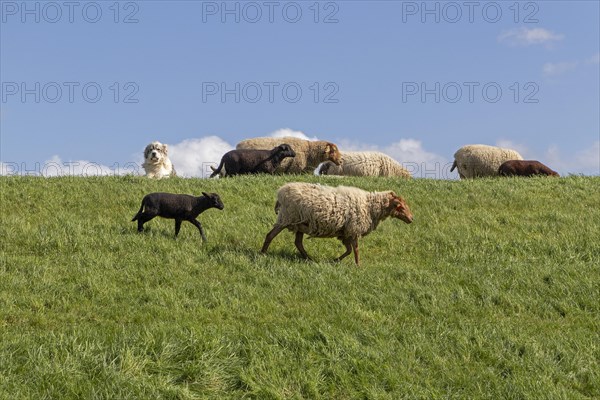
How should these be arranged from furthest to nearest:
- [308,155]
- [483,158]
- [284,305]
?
[483,158] → [308,155] → [284,305]

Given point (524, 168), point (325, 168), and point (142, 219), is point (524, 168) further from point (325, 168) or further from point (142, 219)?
point (142, 219)

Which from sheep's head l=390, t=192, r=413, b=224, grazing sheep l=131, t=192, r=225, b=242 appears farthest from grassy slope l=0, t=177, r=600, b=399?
sheep's head l=390, t=192, r=413, b=224

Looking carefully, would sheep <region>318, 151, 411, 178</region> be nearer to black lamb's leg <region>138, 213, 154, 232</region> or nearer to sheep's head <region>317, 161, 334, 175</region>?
sheep's head <region>317, 161, 334, 175</region>

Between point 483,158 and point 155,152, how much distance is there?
15167 millimetres

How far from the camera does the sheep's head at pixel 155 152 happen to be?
19.9 metres

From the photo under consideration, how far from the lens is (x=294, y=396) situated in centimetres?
677

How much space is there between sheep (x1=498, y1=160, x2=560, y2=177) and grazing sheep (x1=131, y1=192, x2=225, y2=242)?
16036mm

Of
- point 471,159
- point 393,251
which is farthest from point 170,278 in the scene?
point 471,159

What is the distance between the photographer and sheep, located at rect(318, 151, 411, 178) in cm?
2456

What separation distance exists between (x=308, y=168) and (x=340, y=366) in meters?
16.6

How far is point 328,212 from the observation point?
37.7 ft

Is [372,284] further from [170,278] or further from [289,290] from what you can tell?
[170,278]

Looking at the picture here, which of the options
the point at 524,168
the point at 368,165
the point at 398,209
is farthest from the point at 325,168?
the point at 398,209

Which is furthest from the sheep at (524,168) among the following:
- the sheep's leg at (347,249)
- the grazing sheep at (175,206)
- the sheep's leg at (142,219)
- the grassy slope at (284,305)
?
the sheep's leg at (142,219)
